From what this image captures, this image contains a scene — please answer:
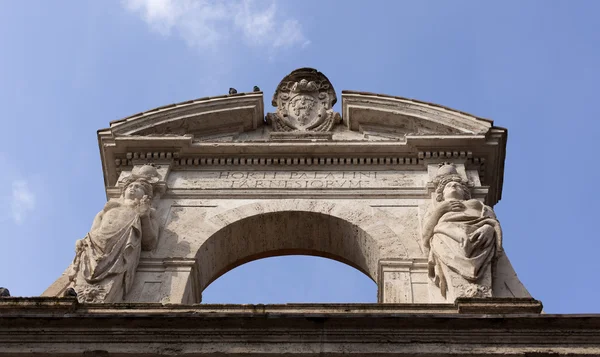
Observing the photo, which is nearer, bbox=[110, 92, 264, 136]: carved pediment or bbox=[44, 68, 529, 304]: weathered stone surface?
bbox=[44, 68, 529, 304]: weathered stone surface

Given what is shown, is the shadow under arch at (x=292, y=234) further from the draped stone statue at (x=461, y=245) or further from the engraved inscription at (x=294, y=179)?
the draped stone statue at (x=461, y=245)

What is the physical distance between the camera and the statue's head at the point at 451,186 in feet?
47.4

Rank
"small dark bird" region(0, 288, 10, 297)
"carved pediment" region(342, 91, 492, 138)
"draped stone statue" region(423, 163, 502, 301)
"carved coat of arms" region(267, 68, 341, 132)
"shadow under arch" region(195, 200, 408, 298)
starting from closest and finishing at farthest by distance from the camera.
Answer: "small dark bird" region(0, 288, 10, 297) → "draped stone statue" region(423, 163, 502, 301) → "shadow under arch" region(195, 200, 408, 298) → "carved pediment" region(342, 91, 492, 138) → "carved coat of arms" region(267, 68, 341, 132)

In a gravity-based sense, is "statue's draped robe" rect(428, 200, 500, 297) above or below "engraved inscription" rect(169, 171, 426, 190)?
below

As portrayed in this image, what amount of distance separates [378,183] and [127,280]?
5.11 meters

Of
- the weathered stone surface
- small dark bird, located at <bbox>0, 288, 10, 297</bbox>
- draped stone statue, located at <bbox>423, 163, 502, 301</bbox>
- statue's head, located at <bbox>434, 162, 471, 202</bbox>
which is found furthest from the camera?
statue's head, located at <bbox>434, 162, 471, 202</bbox>

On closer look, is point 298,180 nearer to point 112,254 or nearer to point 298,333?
point 112,254

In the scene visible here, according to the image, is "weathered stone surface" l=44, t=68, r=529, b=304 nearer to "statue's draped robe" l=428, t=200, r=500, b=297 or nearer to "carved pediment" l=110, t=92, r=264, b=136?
"carved pediment" l=110, t=92, r=264, b=136

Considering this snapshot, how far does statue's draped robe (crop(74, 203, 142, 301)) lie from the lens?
1266 cm

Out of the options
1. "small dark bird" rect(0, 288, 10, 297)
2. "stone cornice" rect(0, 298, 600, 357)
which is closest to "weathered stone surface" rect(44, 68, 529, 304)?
"small dark bird" rect(0, 288, 10, 297)

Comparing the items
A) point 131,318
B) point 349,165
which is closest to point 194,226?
point 349,165

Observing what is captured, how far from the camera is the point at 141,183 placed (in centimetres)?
1519

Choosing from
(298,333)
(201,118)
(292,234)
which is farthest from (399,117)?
(298,333)

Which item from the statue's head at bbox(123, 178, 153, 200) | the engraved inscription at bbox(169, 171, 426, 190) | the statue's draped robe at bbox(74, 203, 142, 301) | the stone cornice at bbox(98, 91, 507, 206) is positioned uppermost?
the stone cornice at bbox(98, 91, 507, 206)
